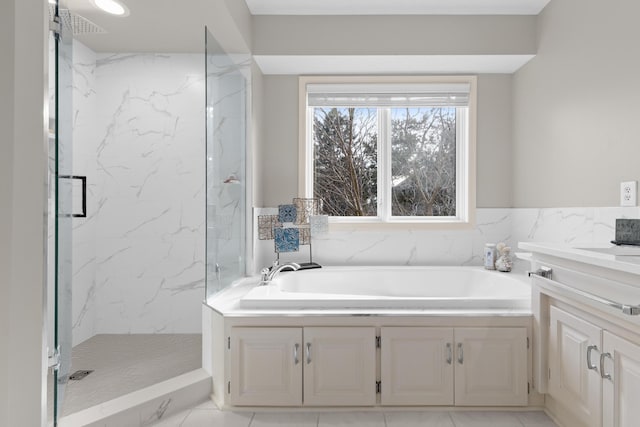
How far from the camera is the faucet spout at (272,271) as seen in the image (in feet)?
8.86

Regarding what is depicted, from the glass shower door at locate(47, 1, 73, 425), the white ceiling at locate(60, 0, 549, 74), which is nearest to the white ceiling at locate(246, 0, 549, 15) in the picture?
the white ceiling at locate(60, 0, 549, 74)

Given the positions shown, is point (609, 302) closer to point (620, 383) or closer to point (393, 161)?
point (620, 383)

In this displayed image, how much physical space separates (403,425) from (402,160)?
2.13m

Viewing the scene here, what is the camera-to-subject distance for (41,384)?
1.05 m

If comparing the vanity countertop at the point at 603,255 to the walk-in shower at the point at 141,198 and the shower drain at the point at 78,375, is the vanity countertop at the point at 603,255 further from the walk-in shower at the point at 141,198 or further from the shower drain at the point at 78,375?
the shower drain at the point at 78,375

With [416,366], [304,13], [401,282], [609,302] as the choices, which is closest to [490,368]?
[416,366]

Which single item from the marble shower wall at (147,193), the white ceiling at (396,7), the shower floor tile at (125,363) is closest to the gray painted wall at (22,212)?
the shower floor tile at (125,363)

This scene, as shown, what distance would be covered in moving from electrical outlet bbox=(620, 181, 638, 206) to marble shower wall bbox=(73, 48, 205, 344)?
8.98 feet

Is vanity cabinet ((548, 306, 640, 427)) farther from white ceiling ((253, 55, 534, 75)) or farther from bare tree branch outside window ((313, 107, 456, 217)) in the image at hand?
white ceiling ((253, 55, 534, 75))

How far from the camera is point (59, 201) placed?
3.77ft

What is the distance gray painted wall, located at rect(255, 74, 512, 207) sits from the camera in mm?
3350

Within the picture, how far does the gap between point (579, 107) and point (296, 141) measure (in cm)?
199

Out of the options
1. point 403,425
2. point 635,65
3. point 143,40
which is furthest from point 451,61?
point 403,425

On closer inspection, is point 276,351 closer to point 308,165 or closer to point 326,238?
point 326,238
